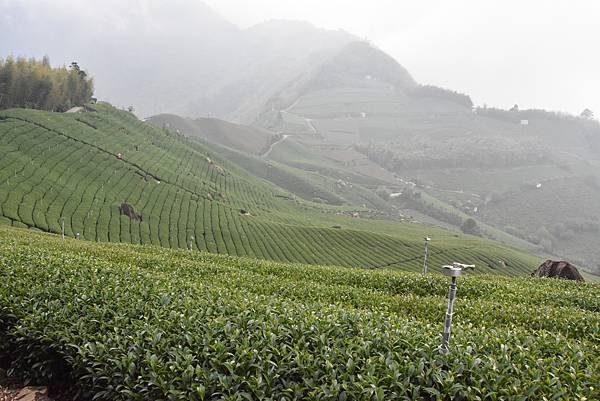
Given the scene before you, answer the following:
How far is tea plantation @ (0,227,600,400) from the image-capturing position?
6168mm

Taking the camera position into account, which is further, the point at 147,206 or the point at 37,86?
the point at 37,86

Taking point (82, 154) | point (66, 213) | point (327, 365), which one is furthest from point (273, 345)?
point (82, 154)

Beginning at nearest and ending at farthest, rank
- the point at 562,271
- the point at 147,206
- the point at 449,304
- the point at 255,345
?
the point at 449,304 → the point at 255,345 → the point at 562,271 → the point at 147,206

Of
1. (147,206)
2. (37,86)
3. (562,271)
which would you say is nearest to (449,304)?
(562,271)

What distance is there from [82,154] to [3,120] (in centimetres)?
1476

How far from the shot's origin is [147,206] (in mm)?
72000

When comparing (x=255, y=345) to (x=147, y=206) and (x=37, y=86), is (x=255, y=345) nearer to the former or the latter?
(x=147, y=206)

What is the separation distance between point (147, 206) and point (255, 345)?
69629 mm

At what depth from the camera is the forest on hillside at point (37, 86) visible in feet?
315

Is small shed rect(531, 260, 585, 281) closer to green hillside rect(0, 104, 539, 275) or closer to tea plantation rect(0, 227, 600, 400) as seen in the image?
tea plantation rect(0, 227, 600, 400)

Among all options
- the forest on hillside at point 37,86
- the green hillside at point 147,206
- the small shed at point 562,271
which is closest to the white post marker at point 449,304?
the small shed at point 562,271

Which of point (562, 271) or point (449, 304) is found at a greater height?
point (449, 304)

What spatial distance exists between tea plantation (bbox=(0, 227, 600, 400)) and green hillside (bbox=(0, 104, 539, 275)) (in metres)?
46.5

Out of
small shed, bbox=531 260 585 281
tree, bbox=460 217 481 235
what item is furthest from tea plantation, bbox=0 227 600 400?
tree, bbox=460 217 481 235
